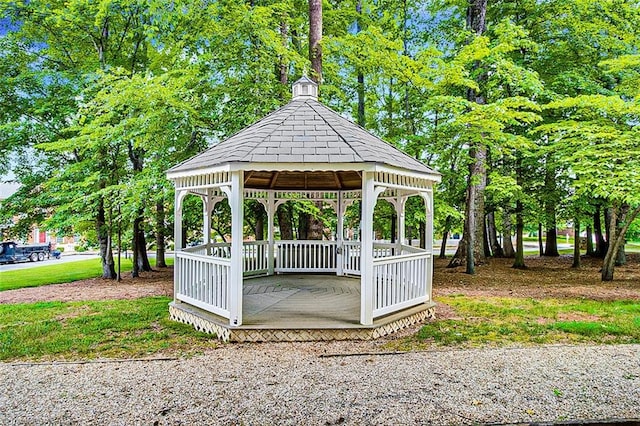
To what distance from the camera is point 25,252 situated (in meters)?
23.5

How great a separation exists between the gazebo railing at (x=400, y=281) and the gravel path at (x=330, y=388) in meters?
1.33

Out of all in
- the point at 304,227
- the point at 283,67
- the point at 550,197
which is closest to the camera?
the point at 283,67

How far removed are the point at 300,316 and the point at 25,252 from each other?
77.9ft

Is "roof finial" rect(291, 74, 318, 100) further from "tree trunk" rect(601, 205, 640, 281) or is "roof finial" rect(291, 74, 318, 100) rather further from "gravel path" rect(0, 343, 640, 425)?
"tree trunk" rect(601, 205, 640, 281)

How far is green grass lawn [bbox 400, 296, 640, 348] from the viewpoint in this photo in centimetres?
623

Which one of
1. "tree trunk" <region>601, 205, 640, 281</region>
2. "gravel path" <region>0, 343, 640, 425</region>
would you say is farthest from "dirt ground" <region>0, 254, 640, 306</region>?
"gravel path" <region>0, 343, 640, 425</region>

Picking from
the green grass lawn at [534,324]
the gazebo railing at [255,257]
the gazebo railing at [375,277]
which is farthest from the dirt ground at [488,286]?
the gazebo railing at [255,257]

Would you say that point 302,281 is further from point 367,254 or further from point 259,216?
point 259,216

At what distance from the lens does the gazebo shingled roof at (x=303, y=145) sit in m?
6.11

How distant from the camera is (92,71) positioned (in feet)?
44.1

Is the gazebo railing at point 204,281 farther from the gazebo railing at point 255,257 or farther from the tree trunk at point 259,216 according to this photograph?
the tree trunk at point 259,216

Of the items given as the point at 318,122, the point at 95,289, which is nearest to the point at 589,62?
the point at 318,122

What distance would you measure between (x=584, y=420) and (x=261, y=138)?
551 cm

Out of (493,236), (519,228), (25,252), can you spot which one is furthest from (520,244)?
(25,252)
